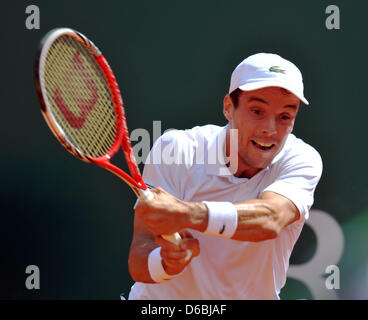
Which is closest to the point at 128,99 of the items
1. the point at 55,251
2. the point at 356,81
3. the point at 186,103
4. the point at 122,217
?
the point at 186,103

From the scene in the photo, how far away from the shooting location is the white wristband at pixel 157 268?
221cm

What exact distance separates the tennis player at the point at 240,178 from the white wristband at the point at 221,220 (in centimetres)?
23

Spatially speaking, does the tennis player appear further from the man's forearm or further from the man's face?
the man's forearm

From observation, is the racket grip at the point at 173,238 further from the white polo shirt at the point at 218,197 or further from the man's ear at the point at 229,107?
the man's ear at the point at 229,107

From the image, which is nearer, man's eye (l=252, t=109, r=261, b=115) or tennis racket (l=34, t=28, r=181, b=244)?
tennis racket (l=34, t=28, r=181, b=244)

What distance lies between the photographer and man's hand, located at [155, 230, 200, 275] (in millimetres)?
2072

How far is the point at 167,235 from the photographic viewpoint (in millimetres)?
2020

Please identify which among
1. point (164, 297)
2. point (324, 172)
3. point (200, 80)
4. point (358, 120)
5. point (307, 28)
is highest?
point (307, 28)

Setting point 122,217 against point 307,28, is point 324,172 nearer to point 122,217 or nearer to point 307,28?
point 307,28

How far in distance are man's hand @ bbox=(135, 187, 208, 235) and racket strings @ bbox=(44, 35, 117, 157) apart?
27 centimetres

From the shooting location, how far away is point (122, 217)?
358 centimetres

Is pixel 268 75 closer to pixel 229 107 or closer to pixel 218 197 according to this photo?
pixel 229 107

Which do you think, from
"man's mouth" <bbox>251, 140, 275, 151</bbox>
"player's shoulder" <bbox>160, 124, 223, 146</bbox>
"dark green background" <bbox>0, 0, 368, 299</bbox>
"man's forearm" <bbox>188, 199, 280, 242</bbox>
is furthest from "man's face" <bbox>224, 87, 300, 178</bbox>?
"dark green background" <bbox>0, 0, 368, 299</bbox>

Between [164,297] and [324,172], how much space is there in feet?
4.51
